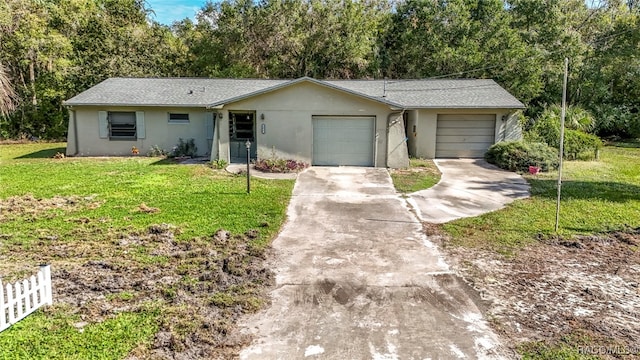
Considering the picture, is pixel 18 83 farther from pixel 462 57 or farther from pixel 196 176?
pixel 462 57

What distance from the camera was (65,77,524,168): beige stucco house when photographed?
16109 mm

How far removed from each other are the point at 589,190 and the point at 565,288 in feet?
23.9

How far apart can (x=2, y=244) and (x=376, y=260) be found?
6.44 meters

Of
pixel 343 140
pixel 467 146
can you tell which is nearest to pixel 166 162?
pixel 343 140

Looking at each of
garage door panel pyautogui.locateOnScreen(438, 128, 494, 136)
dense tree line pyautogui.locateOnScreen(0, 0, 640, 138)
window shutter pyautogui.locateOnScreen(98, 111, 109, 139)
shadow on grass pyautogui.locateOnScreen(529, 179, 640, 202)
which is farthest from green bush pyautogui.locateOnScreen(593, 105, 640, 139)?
window shutter pyautogui.locateOnScreen(98, 111, 109, 139)

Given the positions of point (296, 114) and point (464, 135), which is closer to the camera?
point (296, 114)

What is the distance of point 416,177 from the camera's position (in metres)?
14.7

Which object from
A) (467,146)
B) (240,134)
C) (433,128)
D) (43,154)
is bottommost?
(43,154)

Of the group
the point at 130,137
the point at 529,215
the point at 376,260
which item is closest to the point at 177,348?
the point at 376,260

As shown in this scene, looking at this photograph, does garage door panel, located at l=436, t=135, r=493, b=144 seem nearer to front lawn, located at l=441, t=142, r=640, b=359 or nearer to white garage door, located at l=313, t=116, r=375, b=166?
white garage door, located at l=313, t=116, r=375, b=166

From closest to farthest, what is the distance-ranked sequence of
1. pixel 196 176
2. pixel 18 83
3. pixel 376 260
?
pixel 376 260
pixel 196 176
pixel 18 83

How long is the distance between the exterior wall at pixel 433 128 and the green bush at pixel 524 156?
1.77m

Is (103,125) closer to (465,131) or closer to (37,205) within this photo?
(37,205)

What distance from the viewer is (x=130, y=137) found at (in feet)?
62.3
